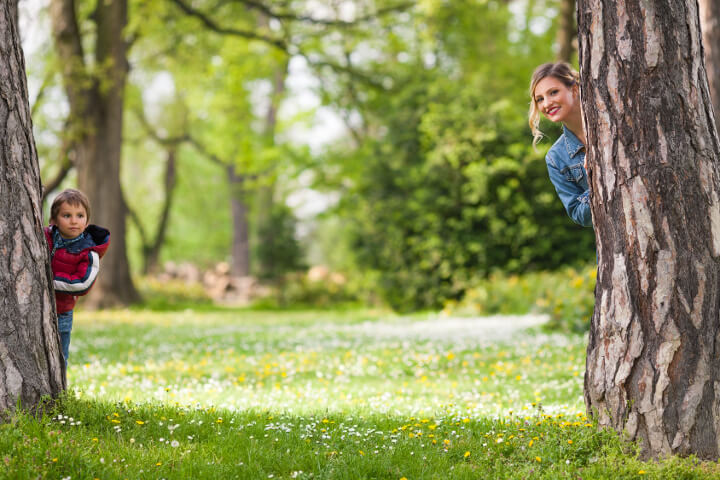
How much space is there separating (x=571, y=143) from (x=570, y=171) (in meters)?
0.19

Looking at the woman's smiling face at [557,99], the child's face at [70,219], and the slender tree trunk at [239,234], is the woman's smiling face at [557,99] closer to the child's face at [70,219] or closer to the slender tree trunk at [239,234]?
the child's face at [70,219]

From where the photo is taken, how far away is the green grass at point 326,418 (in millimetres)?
3342

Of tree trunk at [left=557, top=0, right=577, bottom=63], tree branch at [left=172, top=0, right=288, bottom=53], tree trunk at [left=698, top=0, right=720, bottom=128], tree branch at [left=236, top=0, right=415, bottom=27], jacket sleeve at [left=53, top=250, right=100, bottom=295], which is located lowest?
jacket sleeve at [left=53, top=250, right=100, bottom=295]

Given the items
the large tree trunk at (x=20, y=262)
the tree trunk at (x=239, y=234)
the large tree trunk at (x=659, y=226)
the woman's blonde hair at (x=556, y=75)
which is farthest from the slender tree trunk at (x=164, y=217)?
the large tree trunk at (x=659, y=226)

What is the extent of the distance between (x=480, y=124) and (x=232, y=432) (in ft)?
44.5

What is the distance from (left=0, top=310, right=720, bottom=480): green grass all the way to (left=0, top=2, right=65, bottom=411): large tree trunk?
224mm

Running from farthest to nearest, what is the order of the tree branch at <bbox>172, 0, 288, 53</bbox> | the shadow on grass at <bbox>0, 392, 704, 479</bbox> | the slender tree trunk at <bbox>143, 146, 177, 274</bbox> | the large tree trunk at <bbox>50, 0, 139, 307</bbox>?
the slender tree trunk at <bbox>143, 146, 177, 274</bbox>
the tree branch at <bbox>172, 0, 288, 53</bbox>
the large tree trunk at <bbox>50, 0, 139, 307</bbox>
the shadow on grass at <bbox>0, 392, 704, 479</bbox>

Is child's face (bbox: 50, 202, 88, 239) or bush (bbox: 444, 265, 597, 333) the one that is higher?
child's face (bbox: 50, 202, 88, 239)

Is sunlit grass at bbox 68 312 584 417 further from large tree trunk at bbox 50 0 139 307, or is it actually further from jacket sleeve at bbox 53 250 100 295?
large tree trunk at bbox 50 0 139 307

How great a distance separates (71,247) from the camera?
15.1ft

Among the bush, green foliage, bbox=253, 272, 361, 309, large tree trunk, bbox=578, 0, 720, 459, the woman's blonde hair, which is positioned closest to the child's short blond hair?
the woman's blonde hair

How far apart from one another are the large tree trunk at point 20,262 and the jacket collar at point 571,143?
3.40m

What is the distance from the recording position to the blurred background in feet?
51.6

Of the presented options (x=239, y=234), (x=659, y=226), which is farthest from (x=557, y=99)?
(x=239, y=234)
